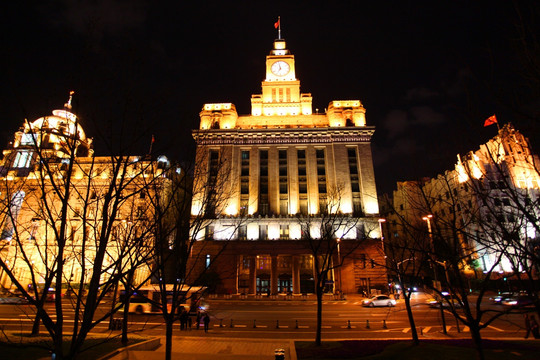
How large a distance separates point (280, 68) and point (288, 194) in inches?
1468

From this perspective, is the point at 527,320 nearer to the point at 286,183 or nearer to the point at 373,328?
the point at 373,328

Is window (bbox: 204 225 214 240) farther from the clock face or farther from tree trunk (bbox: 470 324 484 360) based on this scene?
the clock face

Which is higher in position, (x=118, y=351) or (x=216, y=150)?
(x=216, y=150)

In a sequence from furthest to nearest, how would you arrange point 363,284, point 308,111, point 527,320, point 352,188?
point 308,111 → point 352,188 → point 363,284 → point 527,320

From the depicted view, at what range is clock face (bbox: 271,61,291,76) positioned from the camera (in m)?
77.1

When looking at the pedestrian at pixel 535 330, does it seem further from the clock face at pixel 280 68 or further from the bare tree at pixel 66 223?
the clock face at pixel 280 68

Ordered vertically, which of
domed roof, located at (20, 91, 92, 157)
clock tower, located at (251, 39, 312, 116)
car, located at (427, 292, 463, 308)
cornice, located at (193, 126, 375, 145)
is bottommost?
car, located at (427, 292, 463, 308)

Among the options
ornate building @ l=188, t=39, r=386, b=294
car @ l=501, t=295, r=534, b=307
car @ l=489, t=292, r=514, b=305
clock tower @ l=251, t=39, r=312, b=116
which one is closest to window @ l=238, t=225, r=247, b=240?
ornate building @ l=188, t=39, r=386, b=294

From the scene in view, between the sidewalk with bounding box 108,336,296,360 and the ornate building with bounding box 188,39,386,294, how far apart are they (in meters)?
31.9

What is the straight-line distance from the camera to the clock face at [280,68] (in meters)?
77.1

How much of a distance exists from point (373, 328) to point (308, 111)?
56073 mm

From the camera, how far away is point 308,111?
70.3m

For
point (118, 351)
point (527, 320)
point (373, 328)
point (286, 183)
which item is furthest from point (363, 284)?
point (118, 351)

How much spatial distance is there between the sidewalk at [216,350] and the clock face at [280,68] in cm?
7021
